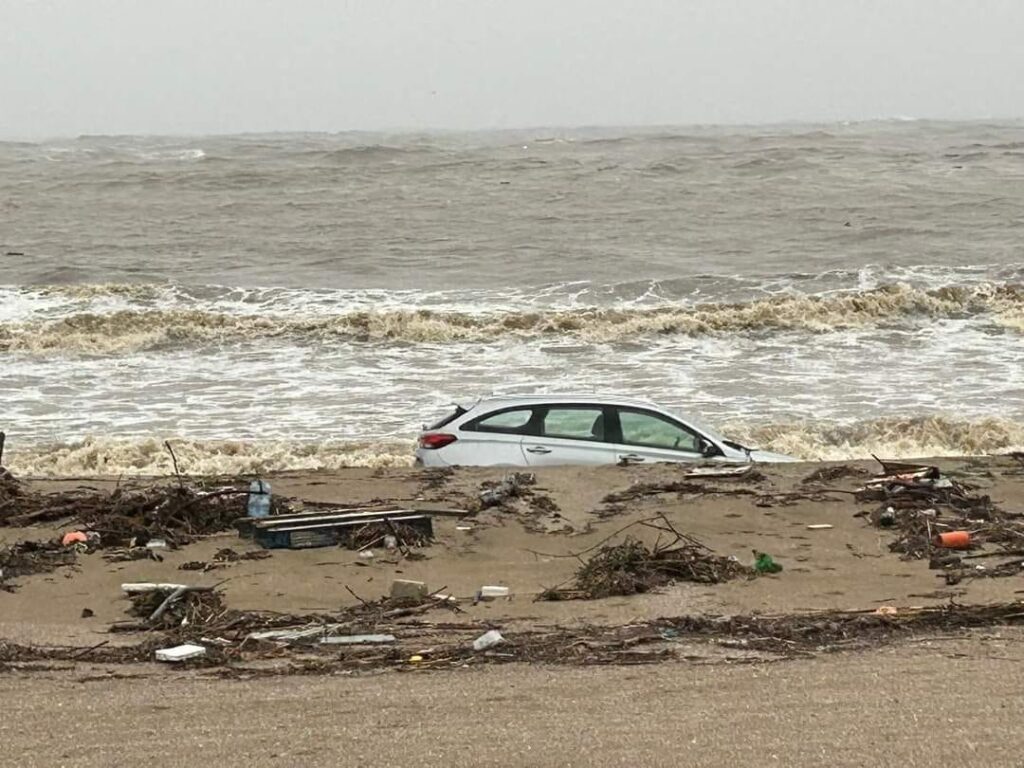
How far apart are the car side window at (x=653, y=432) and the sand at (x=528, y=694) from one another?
13.2 feet

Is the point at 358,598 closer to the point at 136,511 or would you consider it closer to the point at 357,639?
the point at 357,639

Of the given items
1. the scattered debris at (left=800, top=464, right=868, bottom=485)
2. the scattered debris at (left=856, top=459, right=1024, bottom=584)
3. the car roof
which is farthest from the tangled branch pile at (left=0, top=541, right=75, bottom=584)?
the scattered debris at (left=800, top=464, right=868, bottom=485)

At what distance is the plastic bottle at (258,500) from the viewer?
12.3 metres

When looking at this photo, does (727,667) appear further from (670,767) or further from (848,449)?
(848,449)

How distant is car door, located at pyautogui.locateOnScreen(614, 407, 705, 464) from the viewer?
15.2 meters

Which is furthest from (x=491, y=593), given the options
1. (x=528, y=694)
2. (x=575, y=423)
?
(x=575, y=423)

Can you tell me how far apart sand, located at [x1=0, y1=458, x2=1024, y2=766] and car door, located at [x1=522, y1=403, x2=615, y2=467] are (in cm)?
376

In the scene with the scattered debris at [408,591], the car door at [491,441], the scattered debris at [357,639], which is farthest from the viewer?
the car door at [491,441]

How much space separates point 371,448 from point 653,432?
5.37 metres

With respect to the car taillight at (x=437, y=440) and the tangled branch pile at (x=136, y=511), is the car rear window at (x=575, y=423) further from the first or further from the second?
the tangled branch pile at (x=136, y=511)

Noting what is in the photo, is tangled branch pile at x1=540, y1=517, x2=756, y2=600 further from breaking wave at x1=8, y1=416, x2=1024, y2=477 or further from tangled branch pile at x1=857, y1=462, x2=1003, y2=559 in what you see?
breaking wave at x1=8, y1=416, x2=1024, y2=477

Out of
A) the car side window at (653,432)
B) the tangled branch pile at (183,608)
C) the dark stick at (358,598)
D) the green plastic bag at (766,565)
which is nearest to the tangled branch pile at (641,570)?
the green plastic bag at (766,565)

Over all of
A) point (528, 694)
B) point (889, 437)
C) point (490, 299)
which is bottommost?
point (889, 437)

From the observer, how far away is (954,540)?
11.2 m
